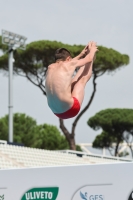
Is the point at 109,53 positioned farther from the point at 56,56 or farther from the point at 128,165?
the point at 56,56

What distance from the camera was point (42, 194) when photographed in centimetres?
798

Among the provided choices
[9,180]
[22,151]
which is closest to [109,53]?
[22,151]

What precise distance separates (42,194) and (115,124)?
40102 millimetres

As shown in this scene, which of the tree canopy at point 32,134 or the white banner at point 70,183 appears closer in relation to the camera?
the white banner at point 70,183

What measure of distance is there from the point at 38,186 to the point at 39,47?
28.2m

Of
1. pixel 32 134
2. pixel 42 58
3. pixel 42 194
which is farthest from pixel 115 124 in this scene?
pixel 42 194

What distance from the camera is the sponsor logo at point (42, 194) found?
790 cm

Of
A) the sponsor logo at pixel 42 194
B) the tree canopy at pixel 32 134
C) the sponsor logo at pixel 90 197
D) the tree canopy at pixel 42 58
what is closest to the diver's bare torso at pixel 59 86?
the sponsor logo at pixel 90 197

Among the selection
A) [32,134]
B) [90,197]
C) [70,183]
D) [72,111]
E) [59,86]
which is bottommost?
[90,197]

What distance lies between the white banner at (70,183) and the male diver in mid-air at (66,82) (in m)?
2.49

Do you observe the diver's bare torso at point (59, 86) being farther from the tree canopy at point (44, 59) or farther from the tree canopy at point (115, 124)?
the tree canopy at point (115, 124)

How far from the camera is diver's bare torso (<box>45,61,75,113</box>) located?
16.1 ft

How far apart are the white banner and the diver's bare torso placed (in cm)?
263

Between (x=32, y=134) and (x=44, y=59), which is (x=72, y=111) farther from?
(x=32, y=134)
